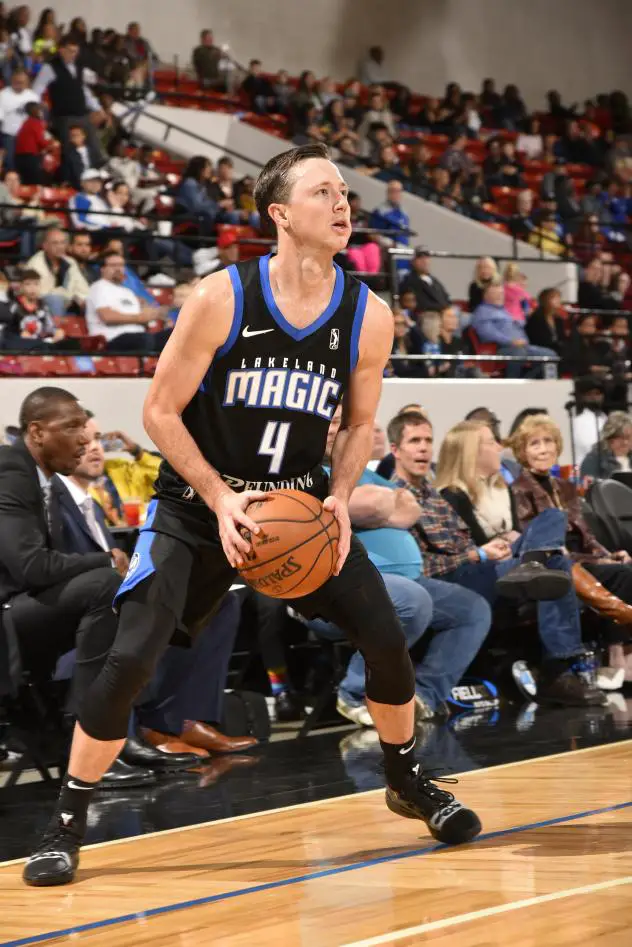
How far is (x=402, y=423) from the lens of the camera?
20.4 ft

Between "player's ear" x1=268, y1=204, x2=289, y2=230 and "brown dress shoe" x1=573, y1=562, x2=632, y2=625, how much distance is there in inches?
146

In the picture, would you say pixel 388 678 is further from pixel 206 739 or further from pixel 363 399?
pixel 206 739

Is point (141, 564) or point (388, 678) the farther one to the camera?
point (388, 678)

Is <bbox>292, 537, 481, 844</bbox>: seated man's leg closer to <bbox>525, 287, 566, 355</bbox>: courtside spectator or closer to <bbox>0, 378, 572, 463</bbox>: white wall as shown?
<bbox>0, 378, 572, 463</bbox>: white wall

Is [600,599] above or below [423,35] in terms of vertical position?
below

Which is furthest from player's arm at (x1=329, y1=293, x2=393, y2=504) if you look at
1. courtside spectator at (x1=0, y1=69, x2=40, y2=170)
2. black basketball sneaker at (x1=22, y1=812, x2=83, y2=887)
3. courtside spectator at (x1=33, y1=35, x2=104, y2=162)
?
courtside spectator at (x1=33, y1=35, x2=104, y2=162)

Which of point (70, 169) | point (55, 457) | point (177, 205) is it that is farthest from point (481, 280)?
point (55, 457)

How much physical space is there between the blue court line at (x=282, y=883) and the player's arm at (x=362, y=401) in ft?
3.08

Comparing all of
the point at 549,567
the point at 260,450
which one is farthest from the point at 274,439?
the point at 549,567

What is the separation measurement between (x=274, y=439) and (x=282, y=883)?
1.09 meters

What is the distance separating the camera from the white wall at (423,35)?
18.3 m

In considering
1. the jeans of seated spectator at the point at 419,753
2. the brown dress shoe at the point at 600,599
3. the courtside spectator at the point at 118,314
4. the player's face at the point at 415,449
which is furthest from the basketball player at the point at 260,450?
the courtside spectator at the point at 118,314

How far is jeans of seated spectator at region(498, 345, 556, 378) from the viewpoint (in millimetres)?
11469

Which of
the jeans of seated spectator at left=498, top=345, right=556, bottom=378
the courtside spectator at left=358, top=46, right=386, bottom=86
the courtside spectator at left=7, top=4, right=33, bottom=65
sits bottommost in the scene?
the jeans of seated spectator at left=498, top=345, right=556, bottom=378
